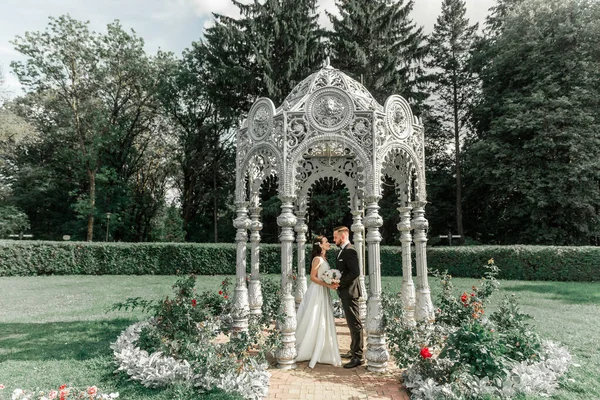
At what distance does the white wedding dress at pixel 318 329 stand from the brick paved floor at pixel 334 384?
0.15 meters

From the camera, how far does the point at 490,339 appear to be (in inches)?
176

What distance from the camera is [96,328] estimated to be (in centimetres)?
831

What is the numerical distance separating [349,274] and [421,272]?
6.35 feet

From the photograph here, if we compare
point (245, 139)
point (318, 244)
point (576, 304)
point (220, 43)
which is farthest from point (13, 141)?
point (576, 304)

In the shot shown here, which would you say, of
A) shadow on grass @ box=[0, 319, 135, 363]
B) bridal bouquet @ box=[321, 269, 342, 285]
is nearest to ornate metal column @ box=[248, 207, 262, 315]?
bridal bouquet @ box=[321, 269, 342, 285]

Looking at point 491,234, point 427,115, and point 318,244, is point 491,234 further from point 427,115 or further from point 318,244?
point 318,244

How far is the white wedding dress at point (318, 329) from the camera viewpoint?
574cm

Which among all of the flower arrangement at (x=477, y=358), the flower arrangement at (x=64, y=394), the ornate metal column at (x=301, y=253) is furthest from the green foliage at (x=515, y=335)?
the flower arrangement at (x=64, y=394)

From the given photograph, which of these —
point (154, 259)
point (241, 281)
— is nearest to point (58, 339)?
point (241, 281)

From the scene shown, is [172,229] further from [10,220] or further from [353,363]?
[353,363]

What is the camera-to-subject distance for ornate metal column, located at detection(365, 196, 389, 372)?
17.9 ft

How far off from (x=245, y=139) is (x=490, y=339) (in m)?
5.06

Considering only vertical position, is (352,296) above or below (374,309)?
above

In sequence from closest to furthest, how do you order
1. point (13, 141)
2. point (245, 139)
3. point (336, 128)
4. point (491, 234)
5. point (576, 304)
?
point (336, 128) → point (245, 139) → point (576, 304) → point (491, 234) → point (13, 141)
